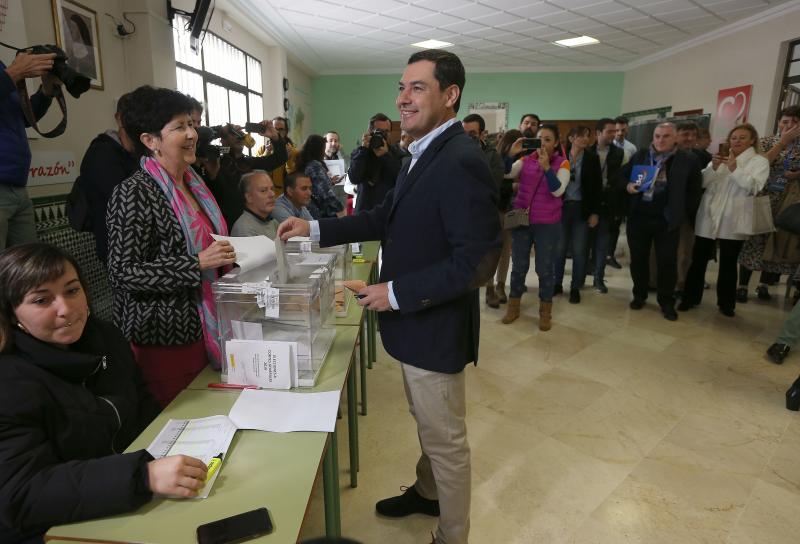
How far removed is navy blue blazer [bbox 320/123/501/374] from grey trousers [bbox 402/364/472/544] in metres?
0.06

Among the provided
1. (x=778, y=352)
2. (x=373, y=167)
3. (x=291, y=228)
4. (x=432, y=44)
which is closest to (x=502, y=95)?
(x=432, y=44)

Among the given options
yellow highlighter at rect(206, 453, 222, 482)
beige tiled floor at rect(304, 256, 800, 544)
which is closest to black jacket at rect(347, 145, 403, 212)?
beige tiled floor at rect(304, 256, 800, 544)

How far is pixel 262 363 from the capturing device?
51.7 inches

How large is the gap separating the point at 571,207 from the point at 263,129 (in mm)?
2648

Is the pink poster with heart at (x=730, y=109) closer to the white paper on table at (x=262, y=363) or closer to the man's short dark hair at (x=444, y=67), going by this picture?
the man's short dark hair at (x=444, y=67)

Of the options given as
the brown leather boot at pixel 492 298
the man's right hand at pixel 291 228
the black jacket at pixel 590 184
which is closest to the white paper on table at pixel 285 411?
the man's right hand at pixel 291 228

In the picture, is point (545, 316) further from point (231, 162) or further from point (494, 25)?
point (494, 25)

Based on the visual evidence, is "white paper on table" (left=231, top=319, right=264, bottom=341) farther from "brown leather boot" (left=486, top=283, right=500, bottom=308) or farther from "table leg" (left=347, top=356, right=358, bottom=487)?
"brown leather boot" (left=486, top=283, right=500, bottom=308)

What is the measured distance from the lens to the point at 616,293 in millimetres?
4496

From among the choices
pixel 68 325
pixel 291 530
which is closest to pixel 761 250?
pixel 291 530

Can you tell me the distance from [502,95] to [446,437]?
9642mm

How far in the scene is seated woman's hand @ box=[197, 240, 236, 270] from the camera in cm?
134

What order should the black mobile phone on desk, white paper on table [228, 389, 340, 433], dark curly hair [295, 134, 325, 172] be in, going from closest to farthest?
the black mobile phone on desk < white paper on table [228, 389, 340, 433] < dark curly hair [295, 134, 325, 172]

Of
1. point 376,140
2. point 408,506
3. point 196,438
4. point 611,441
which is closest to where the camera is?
point 196,438
